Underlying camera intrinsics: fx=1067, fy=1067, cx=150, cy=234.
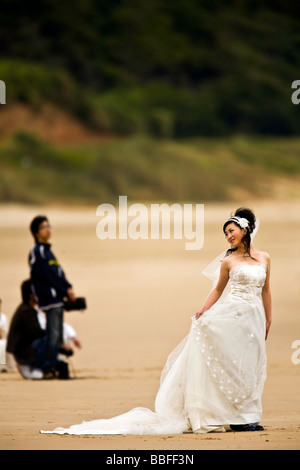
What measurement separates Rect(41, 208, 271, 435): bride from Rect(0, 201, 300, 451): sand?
0.21 m

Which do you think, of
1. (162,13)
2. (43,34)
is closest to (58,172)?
(43,34)

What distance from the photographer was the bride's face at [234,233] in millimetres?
7066

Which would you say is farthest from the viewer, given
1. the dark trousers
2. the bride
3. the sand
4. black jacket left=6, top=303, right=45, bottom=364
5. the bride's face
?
black jacket left=6, top=303, right=45, bottom=364

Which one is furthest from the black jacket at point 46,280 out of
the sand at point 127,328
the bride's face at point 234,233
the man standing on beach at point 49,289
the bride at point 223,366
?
the bride's face at point 234,233

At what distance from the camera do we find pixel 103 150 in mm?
46531

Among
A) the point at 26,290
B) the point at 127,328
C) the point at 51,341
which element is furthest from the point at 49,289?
the point at 127,328

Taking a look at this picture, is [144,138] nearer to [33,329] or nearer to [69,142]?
[69,142]

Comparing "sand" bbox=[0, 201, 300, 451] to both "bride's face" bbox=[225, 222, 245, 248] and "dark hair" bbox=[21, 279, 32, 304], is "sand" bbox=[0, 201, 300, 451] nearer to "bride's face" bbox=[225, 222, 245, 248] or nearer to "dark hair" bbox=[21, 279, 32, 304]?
"dark hair" bbox=[21, 279, 32, 304]

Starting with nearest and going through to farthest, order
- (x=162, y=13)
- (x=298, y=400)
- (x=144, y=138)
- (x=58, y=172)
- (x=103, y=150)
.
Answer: (x=298, y=400) → (x=58, y=172) → (x=103, y=150) → (x=144, y=138) → (x=162, y=13)

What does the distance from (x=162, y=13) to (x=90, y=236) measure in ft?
153

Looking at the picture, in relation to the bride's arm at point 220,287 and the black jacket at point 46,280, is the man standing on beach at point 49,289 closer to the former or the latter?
the black jacket at point 46,280

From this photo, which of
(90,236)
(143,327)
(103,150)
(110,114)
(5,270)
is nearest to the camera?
(143,327)

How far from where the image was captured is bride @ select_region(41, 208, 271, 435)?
6891mm

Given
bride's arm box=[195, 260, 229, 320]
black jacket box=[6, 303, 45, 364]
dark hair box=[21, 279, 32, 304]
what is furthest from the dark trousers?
bride's arm box=[195, 260, 229, 320]
